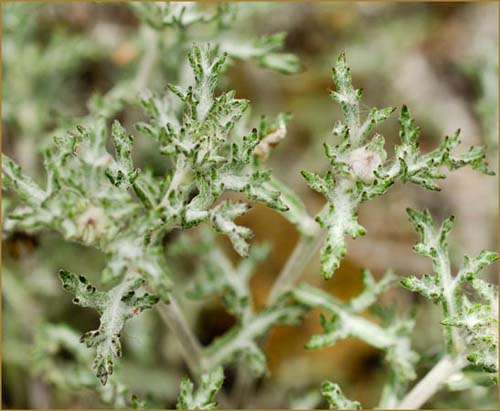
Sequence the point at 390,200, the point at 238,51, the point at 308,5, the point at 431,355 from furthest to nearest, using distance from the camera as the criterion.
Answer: the point at 308,5
the point at 390,200
the point at 238,51
the point at 431,355

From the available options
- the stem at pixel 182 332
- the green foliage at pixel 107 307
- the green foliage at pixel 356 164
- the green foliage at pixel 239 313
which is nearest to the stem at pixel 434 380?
the green foliage at pixel 239 313

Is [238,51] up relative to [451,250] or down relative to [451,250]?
up

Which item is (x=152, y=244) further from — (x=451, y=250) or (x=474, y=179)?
(x=474, y=179)

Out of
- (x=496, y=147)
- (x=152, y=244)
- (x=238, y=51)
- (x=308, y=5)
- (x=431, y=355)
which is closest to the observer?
(x=152, y=244)

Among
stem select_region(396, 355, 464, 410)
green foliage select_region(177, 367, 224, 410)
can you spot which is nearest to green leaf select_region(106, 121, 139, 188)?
green foliage select_region(177, 367, 224, 410)

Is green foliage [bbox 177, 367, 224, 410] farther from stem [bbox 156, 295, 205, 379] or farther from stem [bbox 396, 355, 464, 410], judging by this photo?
stem [bbox 396, 355, 464, 410]

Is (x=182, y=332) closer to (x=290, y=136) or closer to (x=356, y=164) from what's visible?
(x=356, y=164)

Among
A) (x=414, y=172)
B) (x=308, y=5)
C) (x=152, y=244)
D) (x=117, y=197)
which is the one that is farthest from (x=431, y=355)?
(x=308, y=5)
